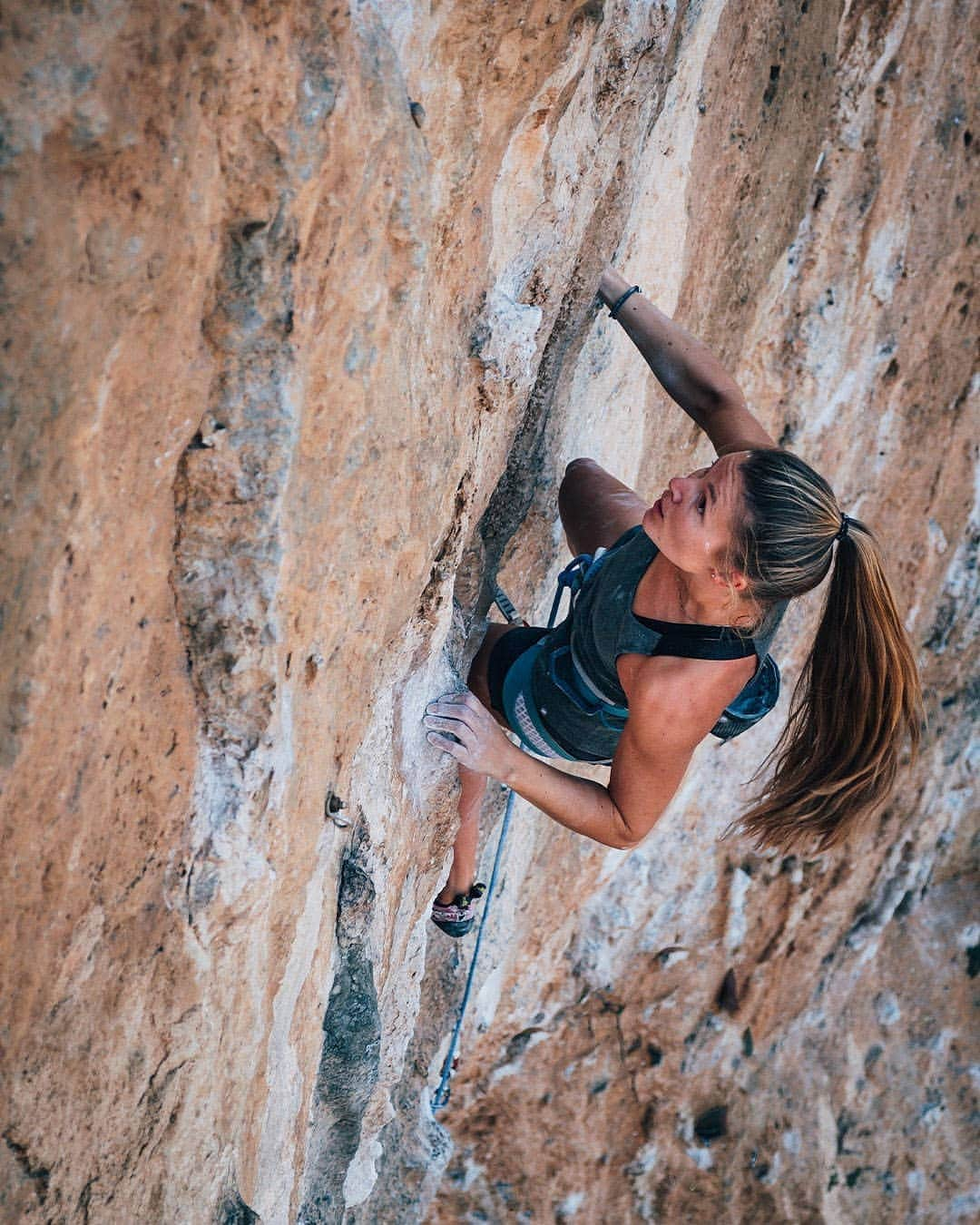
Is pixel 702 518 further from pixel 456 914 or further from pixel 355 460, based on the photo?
pixel 456 914

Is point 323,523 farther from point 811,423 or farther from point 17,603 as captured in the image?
point 811,423

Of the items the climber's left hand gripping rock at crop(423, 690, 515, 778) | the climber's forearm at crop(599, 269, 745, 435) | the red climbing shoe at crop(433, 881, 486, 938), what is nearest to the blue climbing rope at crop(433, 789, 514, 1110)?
the red climbing shoe at crop(433, 881, 486, 938)

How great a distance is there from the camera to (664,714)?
1882 millimetres

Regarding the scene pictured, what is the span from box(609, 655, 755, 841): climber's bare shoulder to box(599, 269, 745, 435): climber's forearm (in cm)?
58

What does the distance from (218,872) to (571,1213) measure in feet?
9.79

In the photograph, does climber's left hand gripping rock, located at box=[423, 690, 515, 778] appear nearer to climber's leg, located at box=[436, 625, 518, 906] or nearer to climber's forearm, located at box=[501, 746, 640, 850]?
climber's forearm, located at box=[501, 746, 640, 850]

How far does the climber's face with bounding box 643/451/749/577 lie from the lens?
184 centimetres

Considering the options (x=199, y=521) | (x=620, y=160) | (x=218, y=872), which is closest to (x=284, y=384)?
(x=199, y=521)

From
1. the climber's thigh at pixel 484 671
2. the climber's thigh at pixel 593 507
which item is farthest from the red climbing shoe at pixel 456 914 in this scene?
the climber's thigh at pixel 593 507

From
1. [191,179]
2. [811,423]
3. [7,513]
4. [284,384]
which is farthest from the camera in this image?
[811,423]

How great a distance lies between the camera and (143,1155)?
1554 millimetres

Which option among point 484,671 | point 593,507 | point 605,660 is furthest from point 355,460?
point 593,507

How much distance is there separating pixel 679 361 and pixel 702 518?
2.04ft

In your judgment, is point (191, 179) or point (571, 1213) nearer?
point (191, 179)
